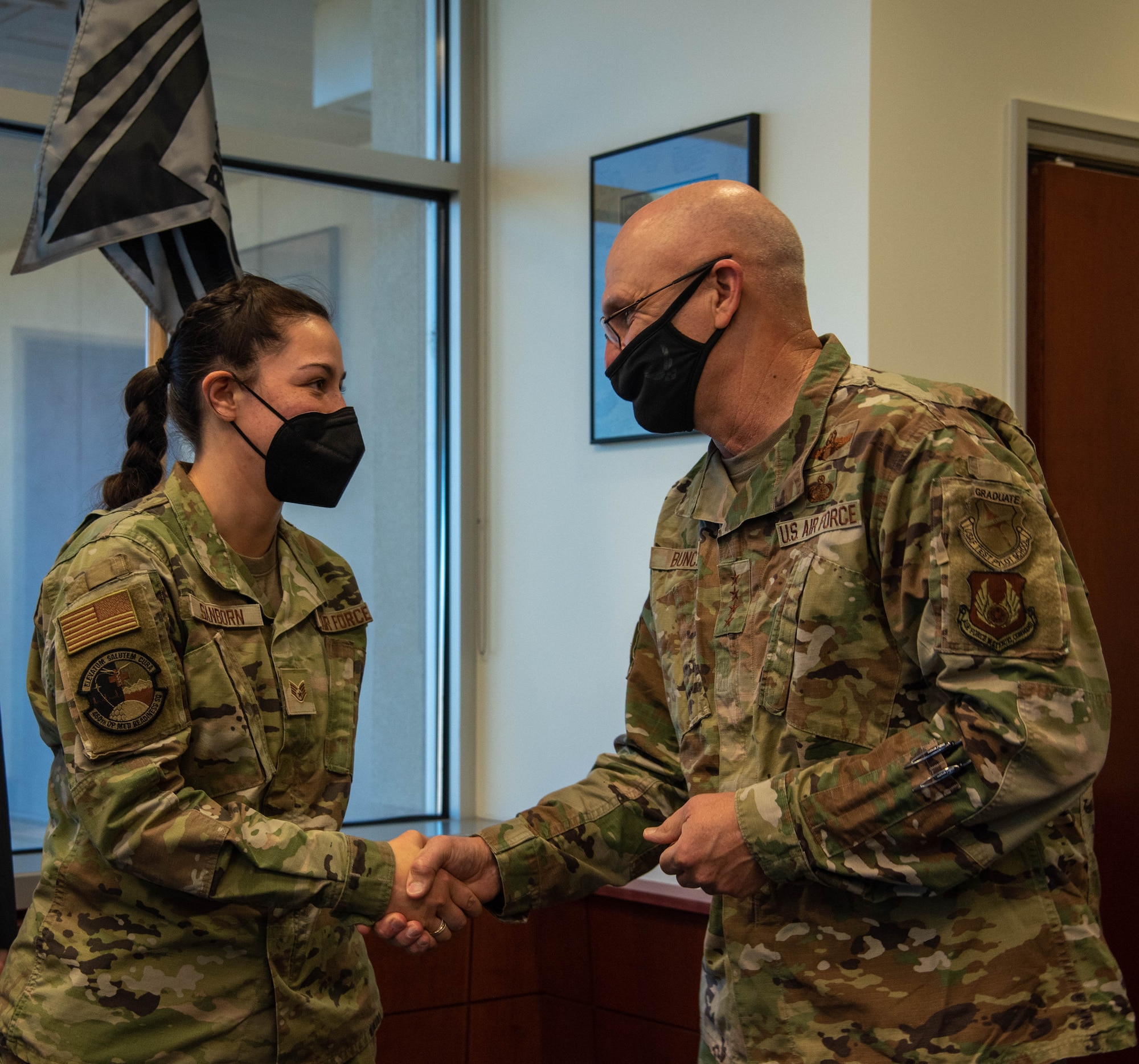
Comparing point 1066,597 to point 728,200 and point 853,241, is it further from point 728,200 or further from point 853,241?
point 853,241

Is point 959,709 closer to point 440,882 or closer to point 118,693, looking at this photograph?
point 440,882

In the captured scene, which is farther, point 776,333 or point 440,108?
point 440,108

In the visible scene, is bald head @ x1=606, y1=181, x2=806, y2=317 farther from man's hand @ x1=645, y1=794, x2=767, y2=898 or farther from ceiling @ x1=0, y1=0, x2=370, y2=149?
ceiling @ x1=0, y1=0, x2=370, y2=149

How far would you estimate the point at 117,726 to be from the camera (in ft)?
5.69

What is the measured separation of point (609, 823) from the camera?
6.79 feet

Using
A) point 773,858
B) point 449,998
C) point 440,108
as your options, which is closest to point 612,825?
point 773,858

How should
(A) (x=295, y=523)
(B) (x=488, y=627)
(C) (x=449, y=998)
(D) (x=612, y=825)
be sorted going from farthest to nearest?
(B) (x=488, y=627) < (A) (x=295, y=523) < (C) (x=449, y=998) < (D) (x=612, y=825)

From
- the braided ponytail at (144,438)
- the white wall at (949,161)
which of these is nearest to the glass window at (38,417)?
the braided ponytail at (144,438)

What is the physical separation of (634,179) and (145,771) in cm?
222

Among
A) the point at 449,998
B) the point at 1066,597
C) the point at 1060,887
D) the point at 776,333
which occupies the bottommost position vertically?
the point at 449,998

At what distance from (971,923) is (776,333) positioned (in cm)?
81

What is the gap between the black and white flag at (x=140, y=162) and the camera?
9.45ft

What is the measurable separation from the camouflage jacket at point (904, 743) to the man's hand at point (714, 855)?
25mm

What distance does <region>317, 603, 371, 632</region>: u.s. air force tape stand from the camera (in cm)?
207
